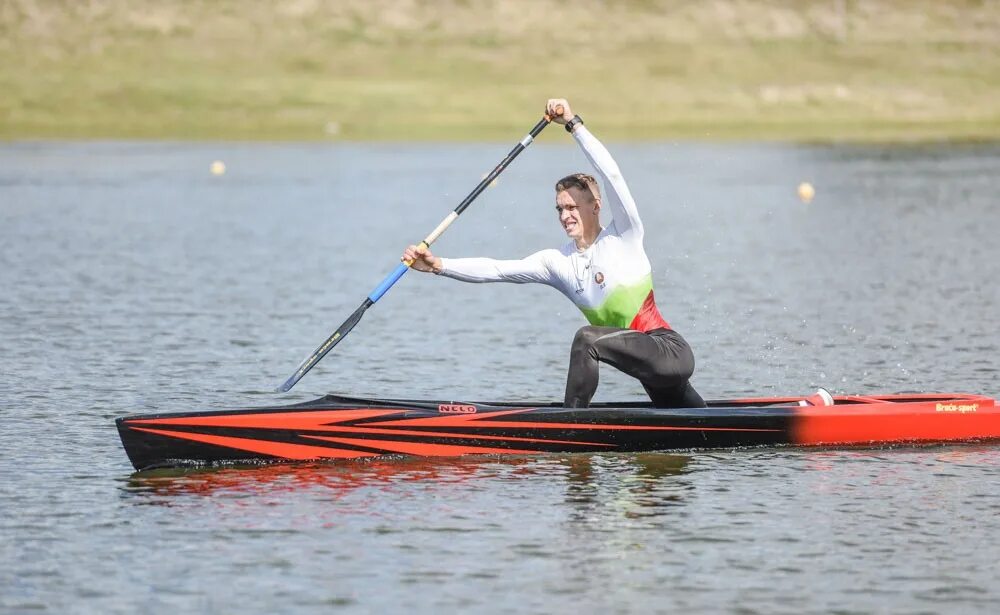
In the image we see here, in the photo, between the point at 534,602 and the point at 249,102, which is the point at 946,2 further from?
the point at 534,602

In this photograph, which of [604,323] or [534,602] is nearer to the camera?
[534,602]

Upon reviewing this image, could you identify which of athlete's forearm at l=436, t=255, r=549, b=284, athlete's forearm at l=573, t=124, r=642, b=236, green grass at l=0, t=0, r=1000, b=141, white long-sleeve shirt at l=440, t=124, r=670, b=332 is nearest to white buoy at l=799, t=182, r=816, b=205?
green grass at l=0, t=0, r=1000, b=141

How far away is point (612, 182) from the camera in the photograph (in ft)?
43.7

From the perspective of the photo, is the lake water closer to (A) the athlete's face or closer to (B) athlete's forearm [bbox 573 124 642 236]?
(A) the athlete's face

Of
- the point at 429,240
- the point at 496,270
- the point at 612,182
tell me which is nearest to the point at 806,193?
the point at 429,240

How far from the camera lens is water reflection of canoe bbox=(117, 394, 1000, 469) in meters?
13.4

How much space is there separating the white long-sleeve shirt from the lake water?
1.16 m

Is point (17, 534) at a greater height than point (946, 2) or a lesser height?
lesser

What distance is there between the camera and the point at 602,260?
13.6 meters

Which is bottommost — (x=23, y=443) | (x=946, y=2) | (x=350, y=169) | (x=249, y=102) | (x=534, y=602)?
(x=534, y=602)

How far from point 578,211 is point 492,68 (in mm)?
76155

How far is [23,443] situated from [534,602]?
20.6 feet

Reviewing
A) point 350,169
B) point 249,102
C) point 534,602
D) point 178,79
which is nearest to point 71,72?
point 178,79

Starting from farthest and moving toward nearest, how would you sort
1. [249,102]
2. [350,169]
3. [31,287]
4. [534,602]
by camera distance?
[249,102], [350,169], [31,287], [534,602]
